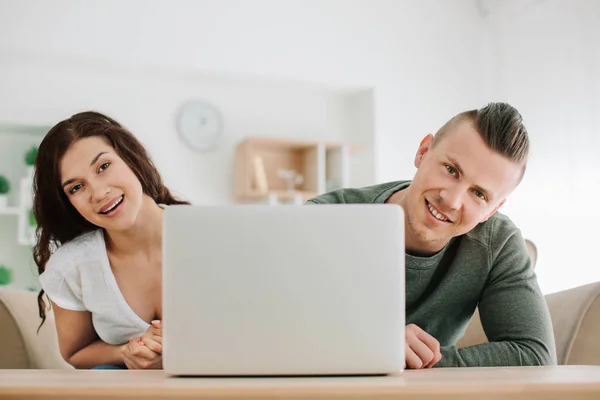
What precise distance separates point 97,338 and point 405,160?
129 inches

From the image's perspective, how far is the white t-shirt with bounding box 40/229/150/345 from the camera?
4.46 feet

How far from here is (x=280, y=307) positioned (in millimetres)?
604

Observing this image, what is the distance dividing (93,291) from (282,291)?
0.89 m

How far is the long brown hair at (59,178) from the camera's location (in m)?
1.40

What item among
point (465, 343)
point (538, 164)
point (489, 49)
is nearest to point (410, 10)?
point (489, 49)

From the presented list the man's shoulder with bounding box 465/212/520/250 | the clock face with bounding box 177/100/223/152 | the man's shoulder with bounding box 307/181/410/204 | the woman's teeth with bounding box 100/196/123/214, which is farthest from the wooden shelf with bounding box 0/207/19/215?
the man's shoulder with bounding box 465/212/520/250

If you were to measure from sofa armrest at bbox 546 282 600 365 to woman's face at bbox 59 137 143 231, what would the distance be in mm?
999

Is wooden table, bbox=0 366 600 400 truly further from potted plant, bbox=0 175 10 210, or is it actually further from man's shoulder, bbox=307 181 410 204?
potted plant, bbox=0 175 10 210

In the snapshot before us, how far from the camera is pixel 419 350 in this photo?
0.85m

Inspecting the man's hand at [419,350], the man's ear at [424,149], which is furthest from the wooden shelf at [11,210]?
the man's hand at [419,350]

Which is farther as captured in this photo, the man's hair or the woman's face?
the woman's face

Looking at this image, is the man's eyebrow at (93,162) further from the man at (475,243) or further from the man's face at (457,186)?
the man's face at (457,186)

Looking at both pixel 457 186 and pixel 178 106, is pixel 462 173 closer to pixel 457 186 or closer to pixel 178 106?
pixel 457 186

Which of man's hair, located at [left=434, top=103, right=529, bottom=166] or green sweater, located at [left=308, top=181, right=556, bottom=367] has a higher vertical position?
man's hair, located at [left=434, top=103, right=529, bottom=166]
